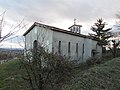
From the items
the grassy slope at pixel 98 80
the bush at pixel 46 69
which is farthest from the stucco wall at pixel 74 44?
the bush at pixel 46 69

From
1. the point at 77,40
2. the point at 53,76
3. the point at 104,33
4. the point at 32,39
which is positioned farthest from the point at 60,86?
the point at 104,33

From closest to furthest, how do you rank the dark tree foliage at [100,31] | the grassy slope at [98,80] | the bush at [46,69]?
the grassy slope at [98,80]
the bush at [46,69]
the dark tree foliage at [100,31]

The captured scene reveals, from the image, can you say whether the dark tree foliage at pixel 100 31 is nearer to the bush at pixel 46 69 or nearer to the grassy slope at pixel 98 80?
the grassy slope at pixel 98 80

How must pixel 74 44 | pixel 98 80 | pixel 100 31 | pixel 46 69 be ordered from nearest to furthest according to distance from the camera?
pixel 46 69, pixel 98 80, pixel 74 44, pixel 100 31

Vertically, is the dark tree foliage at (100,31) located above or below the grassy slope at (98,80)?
above

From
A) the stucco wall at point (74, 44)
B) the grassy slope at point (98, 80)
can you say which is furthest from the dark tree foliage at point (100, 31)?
the grassy slope at point (98, 80)

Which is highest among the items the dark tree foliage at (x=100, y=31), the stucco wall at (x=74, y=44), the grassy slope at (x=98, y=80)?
the dark tree foliage at (x=100, y=31)

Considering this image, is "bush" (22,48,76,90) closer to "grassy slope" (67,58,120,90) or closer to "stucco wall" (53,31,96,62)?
"grassy slope" (67,58,120,90)

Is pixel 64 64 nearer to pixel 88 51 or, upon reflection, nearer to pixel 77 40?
pixel 77 40

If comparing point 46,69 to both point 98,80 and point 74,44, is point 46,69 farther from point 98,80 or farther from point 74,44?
point 74,44

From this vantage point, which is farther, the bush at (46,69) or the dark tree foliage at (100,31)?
the dark tree foliage at (100,31)

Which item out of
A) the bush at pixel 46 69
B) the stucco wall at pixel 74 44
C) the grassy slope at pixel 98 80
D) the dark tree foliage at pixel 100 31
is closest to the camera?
the grassy slope at pixel 98 80

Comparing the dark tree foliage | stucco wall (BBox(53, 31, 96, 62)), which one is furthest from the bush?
the dark tree foliage

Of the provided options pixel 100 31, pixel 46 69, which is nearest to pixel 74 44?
pixel 100 31
